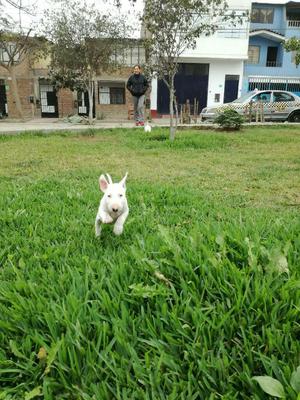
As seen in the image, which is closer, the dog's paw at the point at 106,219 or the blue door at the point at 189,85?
the dog's paw at the point at 106,219

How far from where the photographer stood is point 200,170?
22.2 feet

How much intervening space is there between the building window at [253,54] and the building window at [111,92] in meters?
11.3

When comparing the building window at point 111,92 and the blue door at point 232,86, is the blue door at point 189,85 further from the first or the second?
the building window at point 111,92

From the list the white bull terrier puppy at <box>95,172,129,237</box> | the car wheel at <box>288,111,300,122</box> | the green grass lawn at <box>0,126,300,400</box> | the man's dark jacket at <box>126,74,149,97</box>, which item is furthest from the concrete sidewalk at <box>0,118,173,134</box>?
the white bull terrier puppy at <box>95,172,129,237</box>

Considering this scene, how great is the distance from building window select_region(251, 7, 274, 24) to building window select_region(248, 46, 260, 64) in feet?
7.71

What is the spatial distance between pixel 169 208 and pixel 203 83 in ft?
85.2

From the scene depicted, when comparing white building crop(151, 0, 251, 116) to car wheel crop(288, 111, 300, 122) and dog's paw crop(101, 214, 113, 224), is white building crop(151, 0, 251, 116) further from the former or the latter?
dog's paw crop(101, 214, 113, 224)

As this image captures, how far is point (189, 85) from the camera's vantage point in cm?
2825

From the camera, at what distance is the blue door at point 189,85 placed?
27.8 meters

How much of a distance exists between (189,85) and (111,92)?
586cm

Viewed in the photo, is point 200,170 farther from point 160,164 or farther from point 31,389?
point 31,389

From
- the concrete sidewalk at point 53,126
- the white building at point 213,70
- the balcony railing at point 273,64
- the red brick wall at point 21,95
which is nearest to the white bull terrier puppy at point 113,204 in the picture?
the concrete sidewalk at point 53,126

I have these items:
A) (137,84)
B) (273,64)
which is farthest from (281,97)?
(273,64)

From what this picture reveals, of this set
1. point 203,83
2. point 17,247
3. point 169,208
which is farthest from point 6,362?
point 203,83
